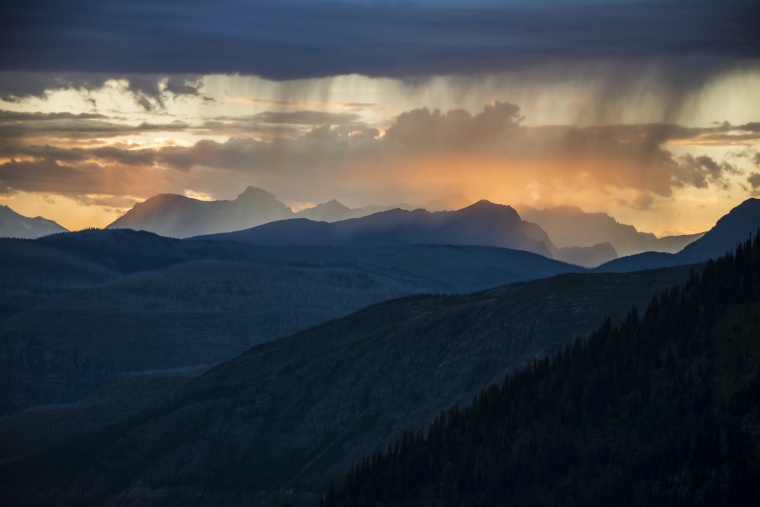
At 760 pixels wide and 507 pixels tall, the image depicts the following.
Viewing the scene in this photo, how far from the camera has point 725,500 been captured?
190250 mm

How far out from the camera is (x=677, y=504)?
195625mm

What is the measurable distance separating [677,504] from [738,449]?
38.1ft

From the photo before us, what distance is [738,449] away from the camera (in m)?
200

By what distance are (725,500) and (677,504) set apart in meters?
7.39

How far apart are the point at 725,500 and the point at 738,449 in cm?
1143
